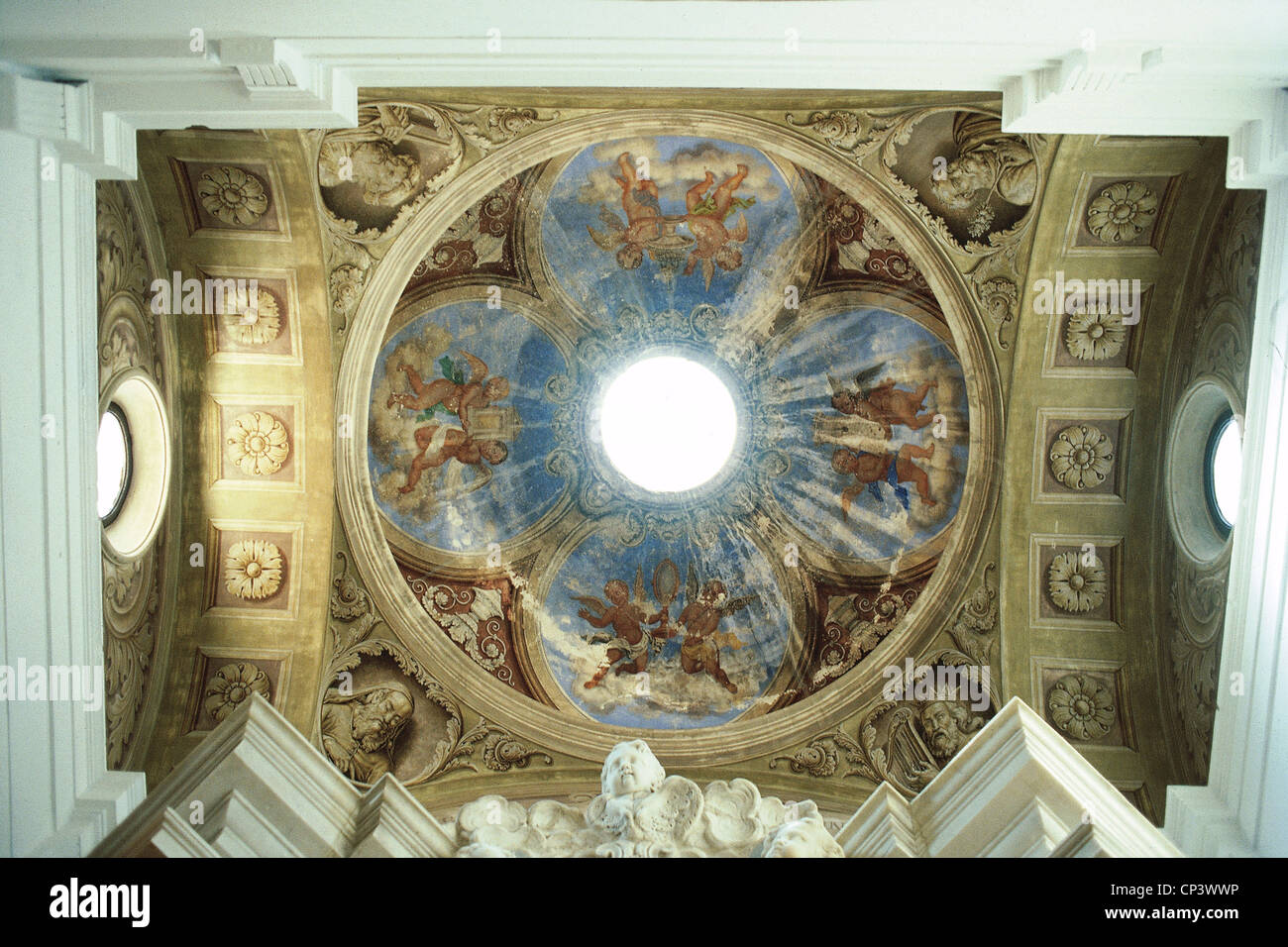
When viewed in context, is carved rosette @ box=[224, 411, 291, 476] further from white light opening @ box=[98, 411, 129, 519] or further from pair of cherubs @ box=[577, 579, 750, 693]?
pair of cherubs @ box=[577, 579, 750, 693]

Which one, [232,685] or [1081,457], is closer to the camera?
[232,685]

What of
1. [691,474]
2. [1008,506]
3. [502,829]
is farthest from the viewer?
[691,474]

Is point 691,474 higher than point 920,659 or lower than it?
higher

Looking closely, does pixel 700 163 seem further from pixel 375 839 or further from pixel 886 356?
pixel 375 839

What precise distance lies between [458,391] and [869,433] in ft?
16.0

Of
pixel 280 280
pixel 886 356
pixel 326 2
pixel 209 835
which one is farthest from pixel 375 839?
pixel 886 356

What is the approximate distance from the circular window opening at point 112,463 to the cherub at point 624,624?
16.8ft

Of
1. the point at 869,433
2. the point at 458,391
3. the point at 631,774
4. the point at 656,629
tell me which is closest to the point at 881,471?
the point at 869,433

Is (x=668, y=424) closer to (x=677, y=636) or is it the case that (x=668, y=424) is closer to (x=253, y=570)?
(x=677, y=636)

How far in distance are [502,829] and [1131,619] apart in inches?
332

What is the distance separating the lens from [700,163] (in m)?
11.7

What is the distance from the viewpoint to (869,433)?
1269cm

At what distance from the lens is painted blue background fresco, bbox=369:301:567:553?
40.7 ft

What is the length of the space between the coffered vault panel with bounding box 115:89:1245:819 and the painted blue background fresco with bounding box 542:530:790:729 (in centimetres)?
4
